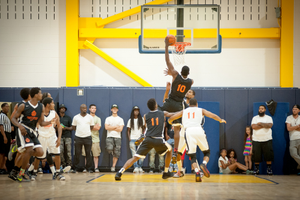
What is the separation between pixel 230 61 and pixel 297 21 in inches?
115

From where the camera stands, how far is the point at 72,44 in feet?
37.9

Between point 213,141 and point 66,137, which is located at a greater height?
point 66,137

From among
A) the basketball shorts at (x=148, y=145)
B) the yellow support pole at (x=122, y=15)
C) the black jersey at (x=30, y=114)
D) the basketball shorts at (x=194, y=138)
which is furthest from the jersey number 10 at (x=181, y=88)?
the yellow support pole at (x=122, y=15)

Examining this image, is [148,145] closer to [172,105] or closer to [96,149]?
[172,105]

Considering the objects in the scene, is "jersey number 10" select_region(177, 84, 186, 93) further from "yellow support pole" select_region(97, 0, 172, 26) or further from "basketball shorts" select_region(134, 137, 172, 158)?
"yellow support pole" select_region(97, 0, 172, 26)

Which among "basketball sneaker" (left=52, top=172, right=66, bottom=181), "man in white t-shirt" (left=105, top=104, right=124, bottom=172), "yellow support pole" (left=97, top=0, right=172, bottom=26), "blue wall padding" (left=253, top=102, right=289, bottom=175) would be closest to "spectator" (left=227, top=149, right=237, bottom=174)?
"blue wall padding" (left=253, top=102, right=289, bottom=175)

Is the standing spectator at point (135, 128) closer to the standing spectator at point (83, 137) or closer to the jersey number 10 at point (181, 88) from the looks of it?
the standing spectator at point (83, 137)

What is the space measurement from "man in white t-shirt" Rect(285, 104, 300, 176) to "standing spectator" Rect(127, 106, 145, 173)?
187 inches

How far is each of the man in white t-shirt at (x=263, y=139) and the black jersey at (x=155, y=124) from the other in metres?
4.23

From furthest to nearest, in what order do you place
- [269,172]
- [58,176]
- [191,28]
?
[269,172]
[191,28]
[58,176]

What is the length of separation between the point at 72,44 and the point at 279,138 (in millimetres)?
8099

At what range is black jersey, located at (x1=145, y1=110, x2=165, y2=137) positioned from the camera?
676 cm

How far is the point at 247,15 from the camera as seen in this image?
1173 centimetres

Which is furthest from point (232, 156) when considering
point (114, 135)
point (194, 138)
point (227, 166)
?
point (114, 135)
